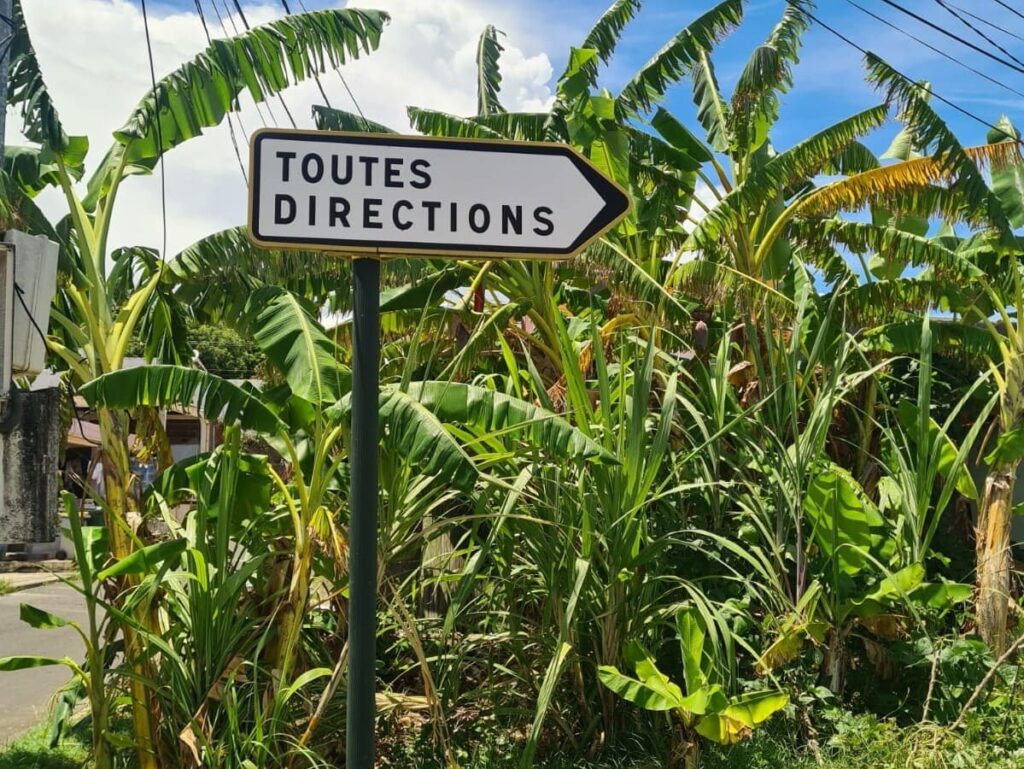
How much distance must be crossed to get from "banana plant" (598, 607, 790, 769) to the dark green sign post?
2.66 m

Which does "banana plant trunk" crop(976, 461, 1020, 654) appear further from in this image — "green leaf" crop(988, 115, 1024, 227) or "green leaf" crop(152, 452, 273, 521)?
"green leaf" crop(152, 452, 273, 521)

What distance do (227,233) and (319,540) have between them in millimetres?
2951

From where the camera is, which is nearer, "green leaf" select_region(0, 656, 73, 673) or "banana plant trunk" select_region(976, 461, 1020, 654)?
"green leaf" select_region(0, 656, 73, 673)

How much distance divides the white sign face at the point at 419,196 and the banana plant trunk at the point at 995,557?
4818mm

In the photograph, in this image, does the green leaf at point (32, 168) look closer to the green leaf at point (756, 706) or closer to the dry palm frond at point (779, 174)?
the dry palm frond at point (779, 174)

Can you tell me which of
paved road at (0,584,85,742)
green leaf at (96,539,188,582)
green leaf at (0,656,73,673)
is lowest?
paved road at (0,584,85,742)

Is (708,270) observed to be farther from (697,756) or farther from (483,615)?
(697,756)

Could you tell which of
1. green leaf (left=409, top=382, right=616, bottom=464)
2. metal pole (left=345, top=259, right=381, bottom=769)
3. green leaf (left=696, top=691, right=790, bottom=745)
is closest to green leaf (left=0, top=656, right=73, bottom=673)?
green leaf (left=409, top=382, right=616, bottom=464)

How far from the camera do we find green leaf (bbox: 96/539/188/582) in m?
4.56

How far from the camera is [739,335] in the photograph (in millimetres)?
8227

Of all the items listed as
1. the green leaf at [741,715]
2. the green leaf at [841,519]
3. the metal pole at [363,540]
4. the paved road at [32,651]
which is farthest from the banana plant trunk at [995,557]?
the paved road at [32,651]

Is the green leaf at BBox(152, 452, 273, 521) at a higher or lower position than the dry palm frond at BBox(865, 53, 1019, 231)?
lower

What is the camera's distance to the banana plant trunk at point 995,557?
5.92 metres

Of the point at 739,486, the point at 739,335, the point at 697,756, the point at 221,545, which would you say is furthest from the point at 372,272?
the point at 739,335
